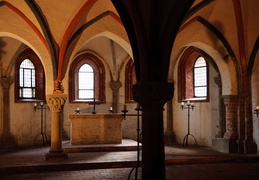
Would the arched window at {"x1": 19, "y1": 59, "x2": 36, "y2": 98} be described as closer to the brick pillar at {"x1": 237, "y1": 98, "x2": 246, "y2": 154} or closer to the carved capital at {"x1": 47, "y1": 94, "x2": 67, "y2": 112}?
the carved capital at {"x1": 47, "y1": 94, "x2": 67, "y2": 112}

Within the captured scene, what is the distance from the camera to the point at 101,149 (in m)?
11.4

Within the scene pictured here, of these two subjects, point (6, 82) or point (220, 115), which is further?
point (6, 82)

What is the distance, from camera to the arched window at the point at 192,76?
14.0 meters

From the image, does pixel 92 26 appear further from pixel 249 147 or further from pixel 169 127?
pixel 249 147

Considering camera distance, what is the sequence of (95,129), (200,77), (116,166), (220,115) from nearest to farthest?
(116,166) → (95,129) → (220,115) → (200,77)

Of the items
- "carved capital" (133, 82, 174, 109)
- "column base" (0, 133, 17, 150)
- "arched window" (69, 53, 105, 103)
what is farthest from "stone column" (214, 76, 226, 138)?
"column base" (0, 133, 17, 150)

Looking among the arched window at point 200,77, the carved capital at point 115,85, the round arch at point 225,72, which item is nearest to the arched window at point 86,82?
the carved capital at point 115,85

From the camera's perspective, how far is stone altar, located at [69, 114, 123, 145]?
12.0 m

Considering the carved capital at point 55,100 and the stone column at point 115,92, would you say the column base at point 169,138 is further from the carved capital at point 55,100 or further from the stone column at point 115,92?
the carved capital at point 55,100

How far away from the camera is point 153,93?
5.38 metres

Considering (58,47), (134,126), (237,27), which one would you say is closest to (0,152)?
(58,47)

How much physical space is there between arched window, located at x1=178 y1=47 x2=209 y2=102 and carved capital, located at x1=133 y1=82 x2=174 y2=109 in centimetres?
870

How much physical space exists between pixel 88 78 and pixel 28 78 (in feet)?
9.69

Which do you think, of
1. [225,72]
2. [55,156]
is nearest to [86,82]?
[55,156]
